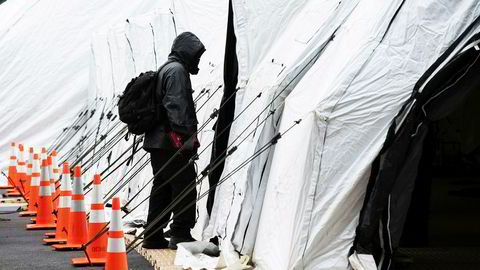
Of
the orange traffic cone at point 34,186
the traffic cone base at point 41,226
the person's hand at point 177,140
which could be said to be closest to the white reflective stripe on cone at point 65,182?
the person's hand at point 177,140

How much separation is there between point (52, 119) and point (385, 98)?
15.5 meters

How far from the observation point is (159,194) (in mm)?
9945

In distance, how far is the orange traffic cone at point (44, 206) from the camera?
40.4ft

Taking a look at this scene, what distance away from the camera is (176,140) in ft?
31.8

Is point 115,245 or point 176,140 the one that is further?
point 176,140

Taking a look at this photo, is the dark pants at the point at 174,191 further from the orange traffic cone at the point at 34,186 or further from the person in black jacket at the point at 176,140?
the orange traffic cone at the point at 34,186

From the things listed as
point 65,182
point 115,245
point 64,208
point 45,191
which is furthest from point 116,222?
point 45,191

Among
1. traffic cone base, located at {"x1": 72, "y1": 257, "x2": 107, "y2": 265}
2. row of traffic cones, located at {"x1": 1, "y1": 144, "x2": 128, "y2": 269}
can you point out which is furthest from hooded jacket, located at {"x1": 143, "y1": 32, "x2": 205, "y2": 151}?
traffic cone base, located at {"x1": 72, "y1": 257, "x2": 107, "y2": 265}

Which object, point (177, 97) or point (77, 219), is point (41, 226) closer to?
point (77, 219)

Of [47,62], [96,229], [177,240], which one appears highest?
[47,62]

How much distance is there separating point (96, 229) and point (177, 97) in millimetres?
1441

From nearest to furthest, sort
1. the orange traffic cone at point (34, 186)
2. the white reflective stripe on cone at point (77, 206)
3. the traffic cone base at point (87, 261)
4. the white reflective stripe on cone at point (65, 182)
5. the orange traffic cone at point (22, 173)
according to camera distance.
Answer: the traffic cone base at point (87, 261) → the white reflective stripe on cone at point (77, 206) → the white reflective stripe on cone at point (65, 182) → the orange traffic cone at point (34, 186) → the orange traffic cone at point (22, 173)

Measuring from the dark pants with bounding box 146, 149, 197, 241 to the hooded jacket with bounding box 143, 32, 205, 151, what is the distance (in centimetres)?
14

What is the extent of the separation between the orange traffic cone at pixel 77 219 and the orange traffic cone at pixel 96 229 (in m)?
0.63
